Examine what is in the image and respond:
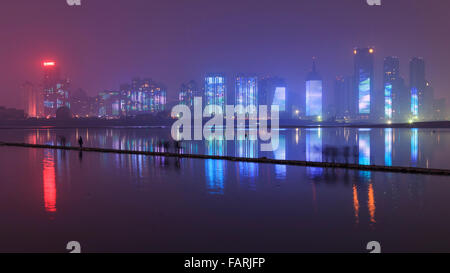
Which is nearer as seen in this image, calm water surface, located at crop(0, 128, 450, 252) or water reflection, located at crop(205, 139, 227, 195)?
calm water surface, located at crop(0, 128, 450, 252)

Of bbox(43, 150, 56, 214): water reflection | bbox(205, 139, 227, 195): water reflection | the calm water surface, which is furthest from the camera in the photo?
bbox(205, 139, 227, 195): water reflection

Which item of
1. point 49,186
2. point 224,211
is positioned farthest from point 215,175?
point 49,186

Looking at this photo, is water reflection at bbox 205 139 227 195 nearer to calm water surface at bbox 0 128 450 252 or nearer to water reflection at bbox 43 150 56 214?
calm water surface at bbox 0 128 450 252

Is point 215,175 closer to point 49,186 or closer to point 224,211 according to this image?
point 224,211

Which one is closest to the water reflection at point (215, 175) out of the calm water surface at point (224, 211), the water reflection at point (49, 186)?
the calm water surface at point (224, 211)

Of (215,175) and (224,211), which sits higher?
(215,175)

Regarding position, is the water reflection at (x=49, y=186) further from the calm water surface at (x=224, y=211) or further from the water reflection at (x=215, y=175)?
the water reflection at (x=215, y=175)

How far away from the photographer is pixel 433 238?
41.9 ft

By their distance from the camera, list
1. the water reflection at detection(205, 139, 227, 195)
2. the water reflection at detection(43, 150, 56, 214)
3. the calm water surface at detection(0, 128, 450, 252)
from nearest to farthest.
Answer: the calm water surface at detection(0, 128, 450, 252) → the water reflection at detection(43, 150, 56, 214) → the water reflection at detection(205, 139, 227, 195)

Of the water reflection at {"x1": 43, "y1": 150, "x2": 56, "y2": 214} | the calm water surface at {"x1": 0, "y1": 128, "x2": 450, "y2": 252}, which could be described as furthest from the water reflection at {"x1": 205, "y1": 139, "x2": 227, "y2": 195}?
the water reflection at {"x1": 43, "y1": 150, "x2": 56, "y2": 214}

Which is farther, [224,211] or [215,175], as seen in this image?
[215,175]
